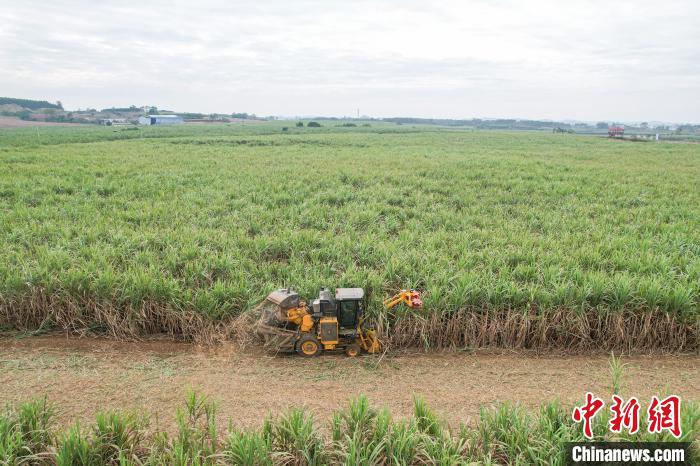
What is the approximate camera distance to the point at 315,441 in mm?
3381

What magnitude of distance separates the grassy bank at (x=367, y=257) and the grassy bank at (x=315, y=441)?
1978 millimetres

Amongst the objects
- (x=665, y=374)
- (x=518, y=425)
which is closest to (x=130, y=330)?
(x=518, y=425)

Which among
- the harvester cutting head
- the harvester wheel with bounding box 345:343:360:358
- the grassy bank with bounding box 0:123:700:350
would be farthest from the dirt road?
the harvester cutting head

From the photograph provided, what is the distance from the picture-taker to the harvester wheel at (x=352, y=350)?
5.32 metres

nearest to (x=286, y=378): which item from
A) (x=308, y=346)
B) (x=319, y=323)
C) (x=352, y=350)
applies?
(x=308, y=346)

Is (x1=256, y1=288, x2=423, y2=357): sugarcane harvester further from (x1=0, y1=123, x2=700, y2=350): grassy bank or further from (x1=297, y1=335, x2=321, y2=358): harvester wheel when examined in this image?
(x1=0, y1=123, x2=700, y2=350): grassy bank

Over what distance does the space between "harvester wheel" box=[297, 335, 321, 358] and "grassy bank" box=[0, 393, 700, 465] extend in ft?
5.14

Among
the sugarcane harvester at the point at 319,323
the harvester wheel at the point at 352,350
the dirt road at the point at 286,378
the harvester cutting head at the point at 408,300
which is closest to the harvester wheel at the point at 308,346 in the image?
the sugarcane harvester at the point at 319,323

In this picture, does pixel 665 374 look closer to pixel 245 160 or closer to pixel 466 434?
pixel 466 434

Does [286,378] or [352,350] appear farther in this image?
[352,350]

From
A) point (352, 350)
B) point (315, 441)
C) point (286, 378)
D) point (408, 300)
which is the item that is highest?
point (408, 300)

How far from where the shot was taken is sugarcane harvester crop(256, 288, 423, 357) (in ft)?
17.1

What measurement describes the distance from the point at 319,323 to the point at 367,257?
1980 millimetres

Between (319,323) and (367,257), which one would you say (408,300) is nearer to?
(319,323)
